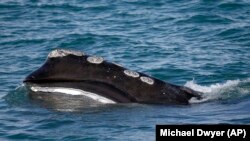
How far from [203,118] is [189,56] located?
671 cm

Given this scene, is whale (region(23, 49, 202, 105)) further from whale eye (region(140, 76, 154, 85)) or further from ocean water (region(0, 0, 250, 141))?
ocean water (region(0, 0, 250, 141))

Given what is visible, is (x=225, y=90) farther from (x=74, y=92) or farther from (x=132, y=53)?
(x=132, y=53)

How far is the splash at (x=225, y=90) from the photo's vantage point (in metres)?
12.4

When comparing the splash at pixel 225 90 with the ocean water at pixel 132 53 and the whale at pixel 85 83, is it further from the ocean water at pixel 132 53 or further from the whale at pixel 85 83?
the whale at pixel 85 83

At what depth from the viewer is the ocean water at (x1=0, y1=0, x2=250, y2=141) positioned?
35.5 ft

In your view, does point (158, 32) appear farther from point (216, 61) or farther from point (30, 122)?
point (30, 122)

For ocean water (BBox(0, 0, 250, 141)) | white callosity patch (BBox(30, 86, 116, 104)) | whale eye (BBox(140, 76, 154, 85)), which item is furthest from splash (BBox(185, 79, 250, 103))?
white callosity patch (BBox(30, 86, 116, 104))

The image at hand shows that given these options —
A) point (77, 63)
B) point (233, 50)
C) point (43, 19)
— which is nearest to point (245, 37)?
point (233, 50)

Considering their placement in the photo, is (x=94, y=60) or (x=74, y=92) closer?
(x=74, y=92)

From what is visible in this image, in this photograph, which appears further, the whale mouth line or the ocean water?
the whale mouth line
